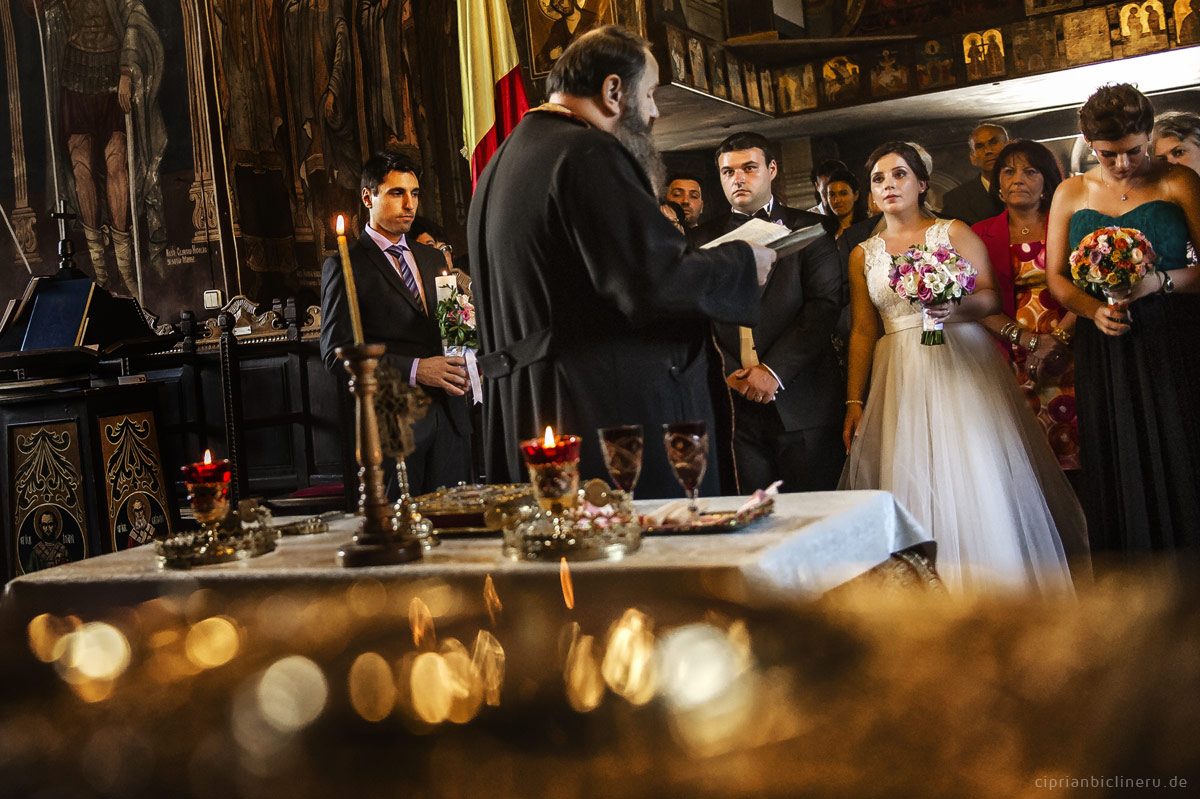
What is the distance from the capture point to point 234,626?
0.75m

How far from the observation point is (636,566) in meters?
1.37

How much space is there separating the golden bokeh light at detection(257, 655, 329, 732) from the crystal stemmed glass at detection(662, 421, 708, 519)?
1.10 metres

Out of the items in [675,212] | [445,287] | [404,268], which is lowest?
[445,287]

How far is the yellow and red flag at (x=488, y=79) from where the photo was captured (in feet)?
17.2

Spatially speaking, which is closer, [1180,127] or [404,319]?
[404,319]

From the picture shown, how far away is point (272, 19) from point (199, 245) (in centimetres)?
158

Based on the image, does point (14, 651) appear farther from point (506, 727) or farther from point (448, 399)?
point (448, 399)

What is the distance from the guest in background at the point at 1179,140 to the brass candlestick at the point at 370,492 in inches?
166

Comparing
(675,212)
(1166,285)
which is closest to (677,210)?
(675,212)

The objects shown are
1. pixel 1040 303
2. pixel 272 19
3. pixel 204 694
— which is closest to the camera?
pixel 204 694

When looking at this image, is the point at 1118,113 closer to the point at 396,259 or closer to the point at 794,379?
the point at 794,379

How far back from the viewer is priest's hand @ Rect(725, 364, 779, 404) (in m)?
4.35

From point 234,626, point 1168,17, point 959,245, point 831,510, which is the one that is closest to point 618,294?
point 831,510

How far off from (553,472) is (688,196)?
4370 millimetres
